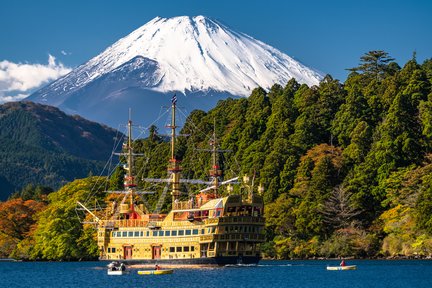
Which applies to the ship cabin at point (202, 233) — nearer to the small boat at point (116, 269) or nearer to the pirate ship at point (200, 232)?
the pirate ship at point (200, 232)

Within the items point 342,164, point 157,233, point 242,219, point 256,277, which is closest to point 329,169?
point 342,164

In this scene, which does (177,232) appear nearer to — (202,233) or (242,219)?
(202,233)

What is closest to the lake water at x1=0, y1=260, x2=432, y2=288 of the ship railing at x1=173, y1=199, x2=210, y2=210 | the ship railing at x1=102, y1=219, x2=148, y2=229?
the ship railing at x1=102, y1=219, x2=148, y2=229

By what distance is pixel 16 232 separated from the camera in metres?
112

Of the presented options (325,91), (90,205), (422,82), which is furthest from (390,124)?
(90,205)

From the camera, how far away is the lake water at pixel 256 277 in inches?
2277

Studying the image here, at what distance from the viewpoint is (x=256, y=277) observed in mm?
63344

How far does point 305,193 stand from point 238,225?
20088 mm

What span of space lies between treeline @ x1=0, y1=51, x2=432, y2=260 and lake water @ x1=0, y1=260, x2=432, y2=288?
22.4 feet

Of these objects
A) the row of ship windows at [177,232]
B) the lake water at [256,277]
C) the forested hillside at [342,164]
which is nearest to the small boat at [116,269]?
the lake water at [256,277]

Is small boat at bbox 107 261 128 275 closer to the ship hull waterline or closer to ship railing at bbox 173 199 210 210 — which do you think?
the ship hull waterline

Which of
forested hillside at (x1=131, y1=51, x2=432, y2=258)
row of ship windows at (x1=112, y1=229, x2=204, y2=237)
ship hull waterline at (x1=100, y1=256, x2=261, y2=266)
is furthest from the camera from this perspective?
forested hillside at (x1=131, y1=51, x2=432, y2=258)

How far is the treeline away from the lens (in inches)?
3388

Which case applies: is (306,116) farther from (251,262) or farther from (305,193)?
(251,262)
